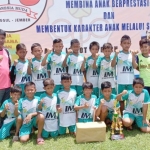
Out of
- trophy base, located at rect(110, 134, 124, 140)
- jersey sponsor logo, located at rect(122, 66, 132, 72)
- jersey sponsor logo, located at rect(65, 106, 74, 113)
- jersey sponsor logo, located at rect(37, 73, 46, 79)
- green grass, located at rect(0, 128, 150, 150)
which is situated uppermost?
jersey sponsor logo, located at rect(122, 66, 132, 72)

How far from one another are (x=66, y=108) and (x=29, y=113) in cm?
51

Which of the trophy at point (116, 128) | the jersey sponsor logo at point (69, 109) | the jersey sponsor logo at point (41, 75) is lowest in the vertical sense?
the trophy at point (116, 128)

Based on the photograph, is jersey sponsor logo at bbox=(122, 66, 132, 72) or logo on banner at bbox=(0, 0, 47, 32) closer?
jersey sponsor logo at bbox=(122, 66, 132, 72)

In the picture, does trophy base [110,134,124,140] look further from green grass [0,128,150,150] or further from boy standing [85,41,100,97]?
boy standing [85,41,100,97]

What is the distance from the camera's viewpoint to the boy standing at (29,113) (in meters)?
3.51

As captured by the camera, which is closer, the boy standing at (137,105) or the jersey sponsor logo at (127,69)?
the boy standing at (137,105)

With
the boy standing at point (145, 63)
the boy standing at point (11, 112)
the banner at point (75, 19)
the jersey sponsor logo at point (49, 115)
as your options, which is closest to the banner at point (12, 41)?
the banner at point (75, 19)

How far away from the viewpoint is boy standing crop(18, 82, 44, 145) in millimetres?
3506

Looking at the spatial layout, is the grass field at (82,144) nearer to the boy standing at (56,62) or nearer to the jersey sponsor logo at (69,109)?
the jersey sponsor logo at (69,109)

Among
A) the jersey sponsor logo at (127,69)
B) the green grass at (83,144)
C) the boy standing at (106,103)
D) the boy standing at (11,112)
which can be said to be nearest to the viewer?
the green grass at (83,144)

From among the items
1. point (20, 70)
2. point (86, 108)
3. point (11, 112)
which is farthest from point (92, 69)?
point (11, 112)

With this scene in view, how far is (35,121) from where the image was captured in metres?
3.62

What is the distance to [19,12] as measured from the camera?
505 centimetres

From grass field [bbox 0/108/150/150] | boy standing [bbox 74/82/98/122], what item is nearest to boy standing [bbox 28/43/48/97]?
boy standing [bbox 74/82/98/122]
